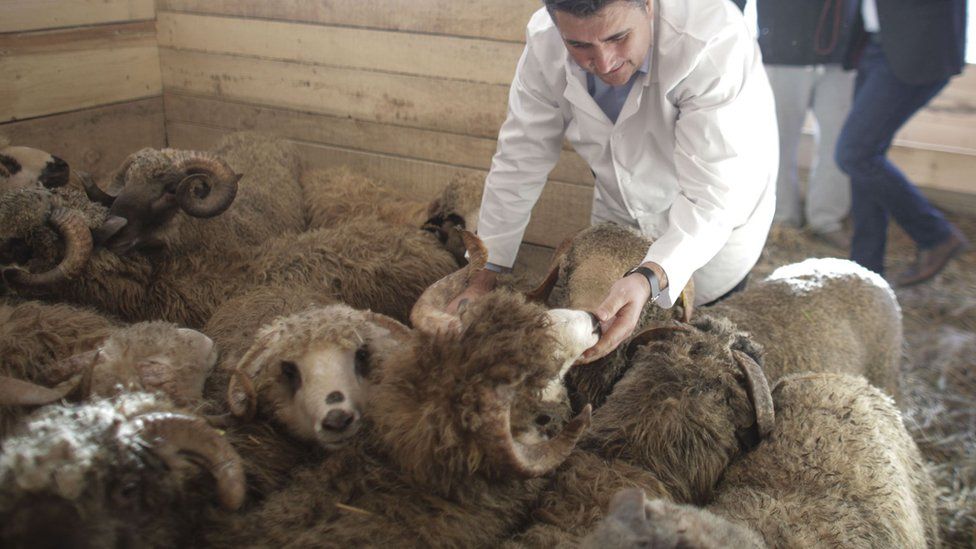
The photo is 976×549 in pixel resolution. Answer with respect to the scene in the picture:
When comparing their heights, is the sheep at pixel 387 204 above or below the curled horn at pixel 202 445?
below

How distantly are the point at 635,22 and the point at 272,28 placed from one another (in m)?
2.79

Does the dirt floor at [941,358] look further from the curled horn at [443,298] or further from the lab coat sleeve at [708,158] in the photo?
the lab coat sleeve at [708,158]

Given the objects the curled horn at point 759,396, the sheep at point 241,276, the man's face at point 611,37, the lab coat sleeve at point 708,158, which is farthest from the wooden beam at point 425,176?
the curled horn at point 759,396

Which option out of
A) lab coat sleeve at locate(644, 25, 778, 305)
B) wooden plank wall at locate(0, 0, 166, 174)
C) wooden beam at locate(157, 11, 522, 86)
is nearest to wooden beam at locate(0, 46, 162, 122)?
wooden plank wall at locate(0, 0, 166, 174)

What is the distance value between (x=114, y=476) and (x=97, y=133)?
347 centimetres

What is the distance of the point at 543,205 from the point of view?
4012mm

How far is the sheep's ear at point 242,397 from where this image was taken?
215 centimetres

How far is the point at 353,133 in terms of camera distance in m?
4.45

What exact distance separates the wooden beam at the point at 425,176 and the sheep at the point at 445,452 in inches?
79.4

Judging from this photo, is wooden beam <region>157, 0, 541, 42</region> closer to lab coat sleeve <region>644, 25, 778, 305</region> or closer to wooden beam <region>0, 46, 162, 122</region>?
wooden beam <region>0, 46, 162, 122</region>

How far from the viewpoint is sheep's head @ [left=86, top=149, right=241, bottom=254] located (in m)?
3.39

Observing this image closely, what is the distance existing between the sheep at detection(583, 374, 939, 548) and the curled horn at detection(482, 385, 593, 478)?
294 millimetres

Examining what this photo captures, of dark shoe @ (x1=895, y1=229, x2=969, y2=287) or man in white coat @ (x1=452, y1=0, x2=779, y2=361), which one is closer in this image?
man in white coat @ (x1=452, y1=0, x2=779, y2=361)

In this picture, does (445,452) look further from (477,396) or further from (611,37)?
(611,37)
